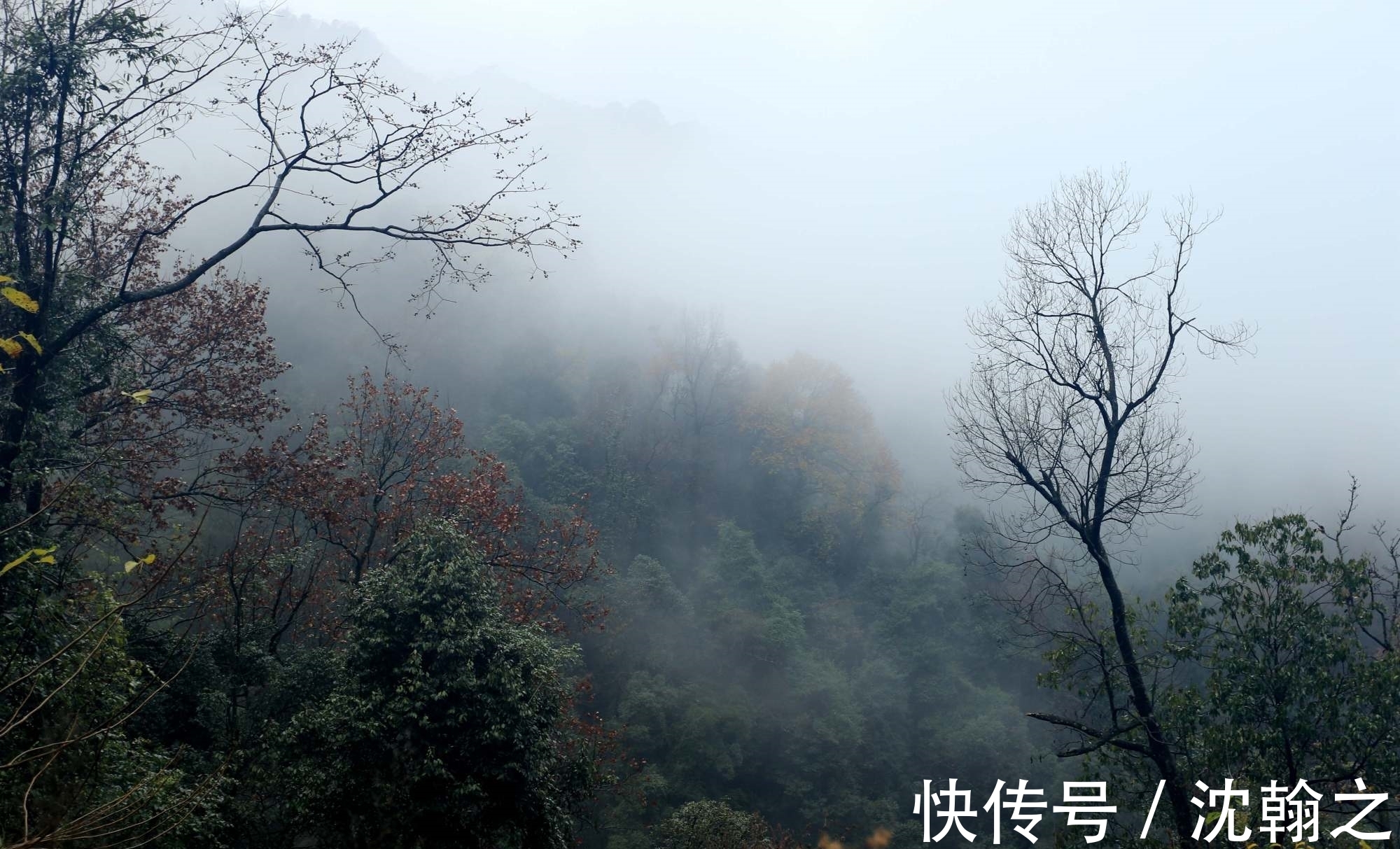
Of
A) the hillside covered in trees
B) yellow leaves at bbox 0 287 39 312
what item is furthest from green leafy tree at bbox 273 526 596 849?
yellow leaves at bbox 0 287 39 312

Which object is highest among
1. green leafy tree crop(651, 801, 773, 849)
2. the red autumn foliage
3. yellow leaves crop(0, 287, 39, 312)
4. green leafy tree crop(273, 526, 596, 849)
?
the red autumn foliage

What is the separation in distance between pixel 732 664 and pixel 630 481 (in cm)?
787

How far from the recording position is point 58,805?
2699 mm

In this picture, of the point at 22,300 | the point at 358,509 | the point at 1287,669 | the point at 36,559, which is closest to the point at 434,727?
the point at 358,509

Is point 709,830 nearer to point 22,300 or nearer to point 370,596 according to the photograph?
point 370,596

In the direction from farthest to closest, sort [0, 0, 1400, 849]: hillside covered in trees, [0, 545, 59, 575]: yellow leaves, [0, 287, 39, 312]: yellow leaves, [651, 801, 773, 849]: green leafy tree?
[651, 801, 773, 849]: green leafy tree, [0, 0, 1400, 849]: hillside covered in trees, [0, 287, 39, 312]: yellow leaves, [0, 545, 59, 575]: yellow leaves

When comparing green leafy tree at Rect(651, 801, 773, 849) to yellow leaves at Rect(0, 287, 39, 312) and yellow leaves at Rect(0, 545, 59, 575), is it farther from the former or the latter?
yellow leaves at Rect(0, 287, 39, 312)

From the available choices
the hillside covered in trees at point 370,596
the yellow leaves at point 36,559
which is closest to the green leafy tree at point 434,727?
the hillside covered in trees at point 370,596

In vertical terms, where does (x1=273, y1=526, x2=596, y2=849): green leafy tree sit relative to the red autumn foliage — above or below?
below

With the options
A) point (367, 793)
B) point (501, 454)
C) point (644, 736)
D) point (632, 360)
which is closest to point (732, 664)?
point (644, 736)

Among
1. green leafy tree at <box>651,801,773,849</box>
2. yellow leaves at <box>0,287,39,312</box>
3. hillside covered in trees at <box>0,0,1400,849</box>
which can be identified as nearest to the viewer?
yellow leaves at <box>0,287,39,312</box>

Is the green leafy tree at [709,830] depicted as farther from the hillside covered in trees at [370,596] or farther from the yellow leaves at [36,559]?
the yellow leaves at [36,559]

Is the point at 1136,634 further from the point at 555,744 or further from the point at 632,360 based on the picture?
the point at 632,360

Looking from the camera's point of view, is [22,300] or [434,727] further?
[434,727]
